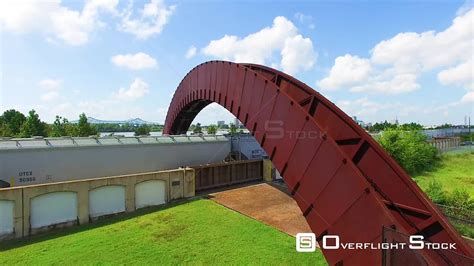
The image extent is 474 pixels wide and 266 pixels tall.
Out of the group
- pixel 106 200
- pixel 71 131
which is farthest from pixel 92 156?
pixel 71 131

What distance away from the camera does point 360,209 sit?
366 inches

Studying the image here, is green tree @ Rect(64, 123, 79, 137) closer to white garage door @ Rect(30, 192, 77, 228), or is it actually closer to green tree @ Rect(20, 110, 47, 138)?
green tree @ Rect(20, 110, 47, 138)

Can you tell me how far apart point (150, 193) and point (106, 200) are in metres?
3.70

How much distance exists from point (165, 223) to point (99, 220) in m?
5.22

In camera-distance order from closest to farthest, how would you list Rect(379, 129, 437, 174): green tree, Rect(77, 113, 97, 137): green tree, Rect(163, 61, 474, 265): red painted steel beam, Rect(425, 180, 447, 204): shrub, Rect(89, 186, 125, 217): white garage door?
1. Rect(163, 61, 474, 265): red painted steel beam
2. Rect(89, 186, 125, 217): white garage door
3. Rect(425, 180, 447, 204): shrub
4. Rect(379, 129, 437, 174): green tree
5. Rect(77, 113, 97, 137): green tree

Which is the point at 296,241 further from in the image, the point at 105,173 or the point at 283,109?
the point at 105,173

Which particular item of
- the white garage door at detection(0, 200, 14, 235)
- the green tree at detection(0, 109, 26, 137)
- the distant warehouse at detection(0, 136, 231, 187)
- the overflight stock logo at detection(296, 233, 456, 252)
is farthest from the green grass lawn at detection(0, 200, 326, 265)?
the green tree at detection(0, 109, 26, 137)

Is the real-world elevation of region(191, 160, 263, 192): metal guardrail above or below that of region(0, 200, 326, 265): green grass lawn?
above

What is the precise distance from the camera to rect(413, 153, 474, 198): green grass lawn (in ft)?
103

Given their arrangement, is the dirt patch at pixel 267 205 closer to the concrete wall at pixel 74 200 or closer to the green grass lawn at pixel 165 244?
the green grass lawn at pixel 165 244

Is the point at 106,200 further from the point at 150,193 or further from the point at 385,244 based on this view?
the point at 385,244

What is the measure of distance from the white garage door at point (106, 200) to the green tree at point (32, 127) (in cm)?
6046

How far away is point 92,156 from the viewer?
27203 mm

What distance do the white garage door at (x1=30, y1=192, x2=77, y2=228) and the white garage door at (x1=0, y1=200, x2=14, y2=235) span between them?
1090 millimetres
